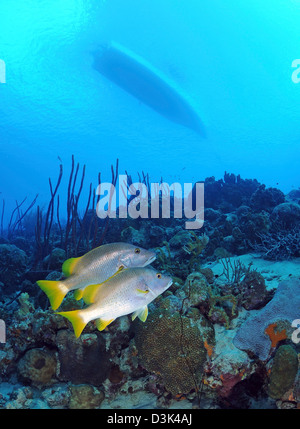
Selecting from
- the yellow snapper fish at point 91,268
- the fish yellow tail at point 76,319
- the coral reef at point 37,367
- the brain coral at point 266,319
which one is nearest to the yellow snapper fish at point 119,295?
the fish yellow tail at point 76,319

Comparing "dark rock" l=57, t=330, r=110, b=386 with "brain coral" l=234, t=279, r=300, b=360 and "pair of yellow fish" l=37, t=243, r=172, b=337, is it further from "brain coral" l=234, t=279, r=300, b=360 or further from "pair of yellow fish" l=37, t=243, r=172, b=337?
"brain coral" l=234, t=279, r=300, b=360

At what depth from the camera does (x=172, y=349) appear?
335cm

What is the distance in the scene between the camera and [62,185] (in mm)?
98875

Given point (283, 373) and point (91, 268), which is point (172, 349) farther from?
point (91, 268)

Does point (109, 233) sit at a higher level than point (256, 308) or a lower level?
higher

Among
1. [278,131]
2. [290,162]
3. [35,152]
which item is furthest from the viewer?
[290,162]

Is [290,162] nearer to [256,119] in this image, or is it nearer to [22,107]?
[256,119]

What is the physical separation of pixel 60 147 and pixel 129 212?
5402cm

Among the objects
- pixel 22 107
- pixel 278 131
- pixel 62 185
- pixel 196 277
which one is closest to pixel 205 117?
pixel 278 131

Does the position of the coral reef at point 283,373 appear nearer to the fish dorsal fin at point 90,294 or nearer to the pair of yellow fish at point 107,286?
the pair of yellow fish at point 107,286

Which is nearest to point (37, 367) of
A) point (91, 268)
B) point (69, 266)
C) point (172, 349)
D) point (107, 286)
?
point (172, 349)

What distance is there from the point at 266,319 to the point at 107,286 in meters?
2.57

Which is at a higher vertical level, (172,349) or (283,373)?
(172,349)

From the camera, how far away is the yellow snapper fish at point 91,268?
2396 mm
